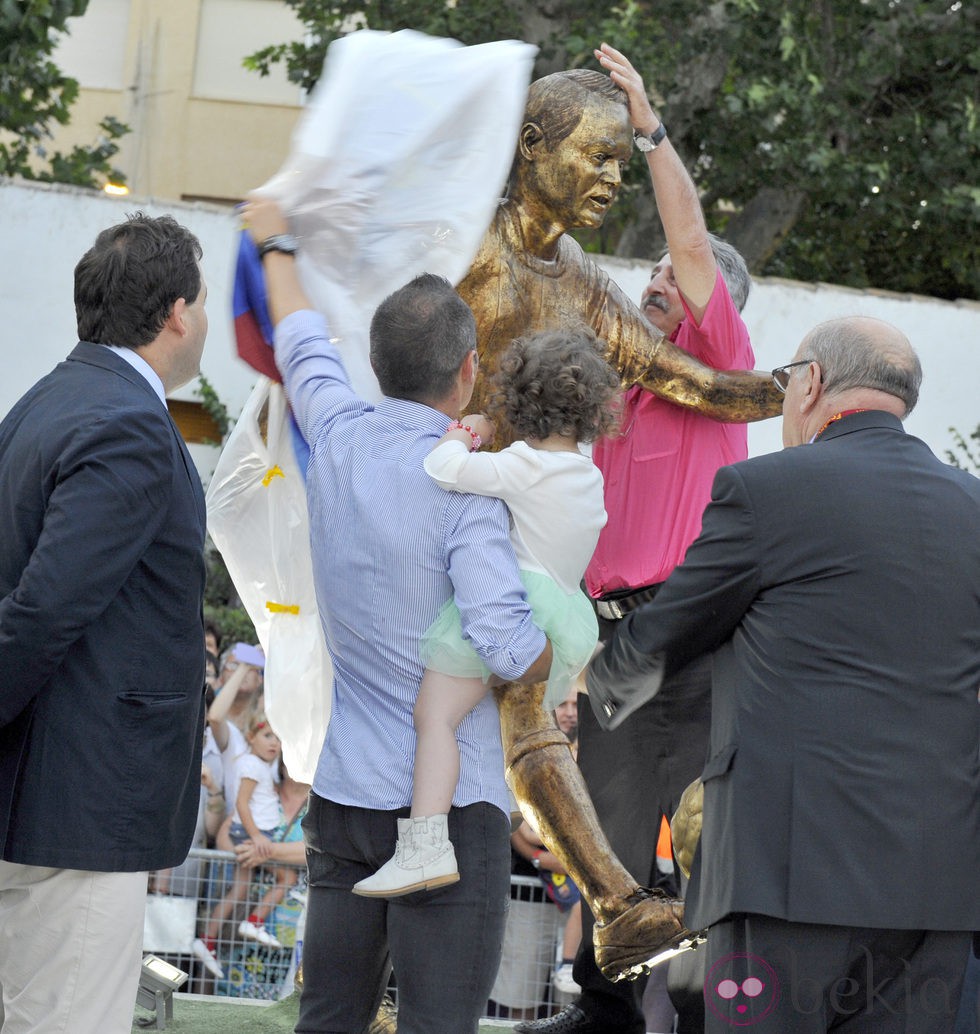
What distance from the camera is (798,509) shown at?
8.14 ft

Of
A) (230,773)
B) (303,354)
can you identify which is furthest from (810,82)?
(303,354)

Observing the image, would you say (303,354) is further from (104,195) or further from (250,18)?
(250,18)

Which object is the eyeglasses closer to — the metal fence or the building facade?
the metal fence

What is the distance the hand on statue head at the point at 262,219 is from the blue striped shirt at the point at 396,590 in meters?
0.60

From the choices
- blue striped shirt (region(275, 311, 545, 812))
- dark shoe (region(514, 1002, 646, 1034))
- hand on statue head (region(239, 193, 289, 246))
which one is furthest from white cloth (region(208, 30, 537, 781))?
dark shoe (region(514, 1002, 646, 1034))

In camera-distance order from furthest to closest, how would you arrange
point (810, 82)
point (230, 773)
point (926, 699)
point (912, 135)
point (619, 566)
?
point (912, 135) → point (810, 82) → point (230, 773) → point (619, 566) → point (926, 699)

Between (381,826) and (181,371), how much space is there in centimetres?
94

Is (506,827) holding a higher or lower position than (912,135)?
lower

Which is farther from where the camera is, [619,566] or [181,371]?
[619,566]

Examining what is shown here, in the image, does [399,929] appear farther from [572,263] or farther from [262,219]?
[572,263]

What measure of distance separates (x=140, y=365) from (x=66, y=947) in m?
1.04

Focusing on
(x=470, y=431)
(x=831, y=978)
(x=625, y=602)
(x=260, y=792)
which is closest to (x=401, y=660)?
(x=470, y=431)

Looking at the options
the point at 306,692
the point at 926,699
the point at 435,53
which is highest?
the point at 435,53

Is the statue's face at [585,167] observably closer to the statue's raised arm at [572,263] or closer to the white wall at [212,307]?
the statue's raised arm at [572,263]
